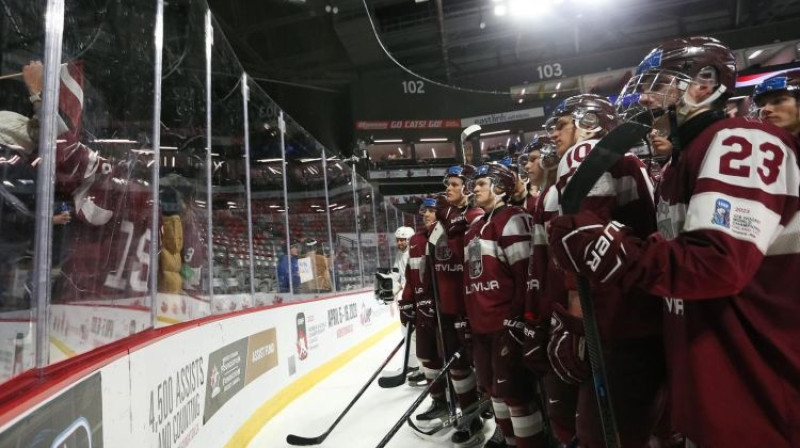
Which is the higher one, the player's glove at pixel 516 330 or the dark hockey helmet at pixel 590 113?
the dark hockey helmet at pixel 590 113

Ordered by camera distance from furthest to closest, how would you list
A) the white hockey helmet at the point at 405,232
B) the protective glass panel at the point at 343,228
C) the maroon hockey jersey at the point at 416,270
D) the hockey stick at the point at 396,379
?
the protective glass panel at the point at 343,228, the white hockey helmet at the point at 405,232, the hockey stick at the point at 396,379, the maroon hockey jersey at the point at 416,270

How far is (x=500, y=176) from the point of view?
2.45 m

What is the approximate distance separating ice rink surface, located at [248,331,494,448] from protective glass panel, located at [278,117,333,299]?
0.97 m

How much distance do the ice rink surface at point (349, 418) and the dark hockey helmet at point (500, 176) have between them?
1.45 m

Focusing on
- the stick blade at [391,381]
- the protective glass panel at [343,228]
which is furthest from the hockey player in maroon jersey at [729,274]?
the protective glass panel at [343,228]

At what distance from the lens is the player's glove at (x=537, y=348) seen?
1.74 m

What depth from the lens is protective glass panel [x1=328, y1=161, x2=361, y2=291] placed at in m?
6.30

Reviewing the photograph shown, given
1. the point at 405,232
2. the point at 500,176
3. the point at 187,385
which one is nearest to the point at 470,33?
the point at 405,232

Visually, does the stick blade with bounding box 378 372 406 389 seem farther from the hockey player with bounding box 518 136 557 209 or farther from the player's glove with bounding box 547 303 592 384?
the player's glove with bounding box 547 303 592 384

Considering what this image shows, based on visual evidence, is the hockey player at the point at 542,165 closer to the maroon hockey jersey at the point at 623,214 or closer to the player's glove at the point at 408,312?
the maroon hockey jersey at the point at 623,214

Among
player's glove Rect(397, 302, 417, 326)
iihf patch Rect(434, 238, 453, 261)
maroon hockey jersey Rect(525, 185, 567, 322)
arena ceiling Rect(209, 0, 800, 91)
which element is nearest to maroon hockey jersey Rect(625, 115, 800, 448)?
maroon hockey jersey Rect(525, 185, 567, 322)

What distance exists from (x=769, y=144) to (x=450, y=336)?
2.46 metres

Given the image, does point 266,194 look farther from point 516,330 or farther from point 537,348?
point 537,348

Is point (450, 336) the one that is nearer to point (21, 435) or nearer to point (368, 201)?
point (21, 435)
